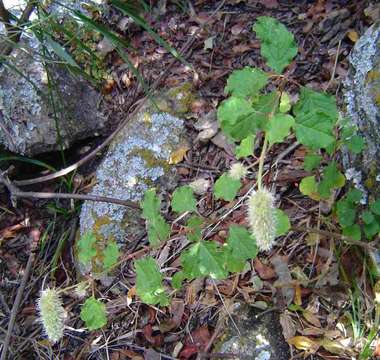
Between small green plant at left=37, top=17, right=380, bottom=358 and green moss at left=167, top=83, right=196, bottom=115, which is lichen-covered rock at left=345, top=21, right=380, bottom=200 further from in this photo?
green moss at left=167, top=83, right=196, bottom=115

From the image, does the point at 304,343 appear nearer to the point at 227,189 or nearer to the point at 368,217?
the point at 368,217

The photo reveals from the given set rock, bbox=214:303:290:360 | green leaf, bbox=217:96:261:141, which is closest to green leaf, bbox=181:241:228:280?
green leaf, bbox=217:96:261:141

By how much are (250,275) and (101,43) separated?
1548 mm

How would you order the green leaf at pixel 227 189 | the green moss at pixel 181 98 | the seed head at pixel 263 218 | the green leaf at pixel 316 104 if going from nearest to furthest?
the seed head at pixel 263 218 < the green leaf at pixel 316 104 < the green leaf at pixel 227 189 < the green moss at pixel 181 98

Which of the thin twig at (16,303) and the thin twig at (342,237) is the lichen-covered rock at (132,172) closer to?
the thin twig at (16,303)

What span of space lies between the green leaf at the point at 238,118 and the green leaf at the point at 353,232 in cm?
63

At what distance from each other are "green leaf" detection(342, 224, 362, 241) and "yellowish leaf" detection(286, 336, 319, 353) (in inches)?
14.3

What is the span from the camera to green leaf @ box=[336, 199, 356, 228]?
5.28 ft

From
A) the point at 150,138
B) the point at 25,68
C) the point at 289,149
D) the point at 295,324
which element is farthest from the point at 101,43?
the point at 295,324

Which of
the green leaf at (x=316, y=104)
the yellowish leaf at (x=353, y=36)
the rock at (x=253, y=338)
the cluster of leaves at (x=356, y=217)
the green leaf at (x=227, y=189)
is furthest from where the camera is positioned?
the yellowish leaf at (x=353, y=36)

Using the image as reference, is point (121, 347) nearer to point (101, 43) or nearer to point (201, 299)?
point (201, 299)

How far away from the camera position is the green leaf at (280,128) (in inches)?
44.6

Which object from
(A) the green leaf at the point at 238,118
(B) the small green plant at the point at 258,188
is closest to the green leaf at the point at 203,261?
(B) the small green plant at the point at 258,188

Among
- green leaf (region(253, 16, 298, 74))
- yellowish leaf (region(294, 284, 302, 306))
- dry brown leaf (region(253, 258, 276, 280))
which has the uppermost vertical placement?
green leaf (region(253, 16, 298, 74))
